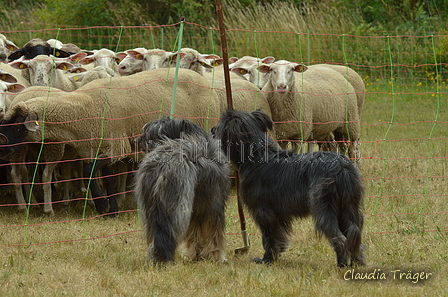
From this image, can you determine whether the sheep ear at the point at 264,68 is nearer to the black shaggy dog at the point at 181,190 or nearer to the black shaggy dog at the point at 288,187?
the black shaggy dog at the point at 288,187

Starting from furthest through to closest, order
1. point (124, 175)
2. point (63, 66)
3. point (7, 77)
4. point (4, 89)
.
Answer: point (63, 66) < point (124, 175) < point (7, 77) < point (4, 89)

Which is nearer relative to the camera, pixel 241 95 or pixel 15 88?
pixel 15 88

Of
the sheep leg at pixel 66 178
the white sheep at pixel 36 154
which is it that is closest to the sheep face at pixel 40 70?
the white sheep at pixel 36 154

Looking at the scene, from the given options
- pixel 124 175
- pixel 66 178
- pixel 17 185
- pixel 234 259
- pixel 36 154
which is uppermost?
pixel 36 154

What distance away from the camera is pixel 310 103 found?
9.33 metres

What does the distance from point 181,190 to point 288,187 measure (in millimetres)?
840

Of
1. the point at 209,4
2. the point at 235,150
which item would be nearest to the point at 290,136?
the point at 235,150

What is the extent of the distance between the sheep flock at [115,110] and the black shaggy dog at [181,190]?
1.16m

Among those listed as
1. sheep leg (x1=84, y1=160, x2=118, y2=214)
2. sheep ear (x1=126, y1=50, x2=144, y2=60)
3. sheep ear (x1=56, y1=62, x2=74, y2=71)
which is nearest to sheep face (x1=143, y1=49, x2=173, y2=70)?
sheep ear (x1=126, y1=50, x2=144, y2=60)

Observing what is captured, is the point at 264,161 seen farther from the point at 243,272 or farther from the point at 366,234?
the point at 366,234

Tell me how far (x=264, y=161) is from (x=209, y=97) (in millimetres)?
3280

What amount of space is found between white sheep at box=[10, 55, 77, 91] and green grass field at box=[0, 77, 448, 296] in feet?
5.52

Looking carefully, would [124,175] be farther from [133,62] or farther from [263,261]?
[263,261]

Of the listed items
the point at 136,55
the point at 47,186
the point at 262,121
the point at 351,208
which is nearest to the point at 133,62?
the point at 136,55
